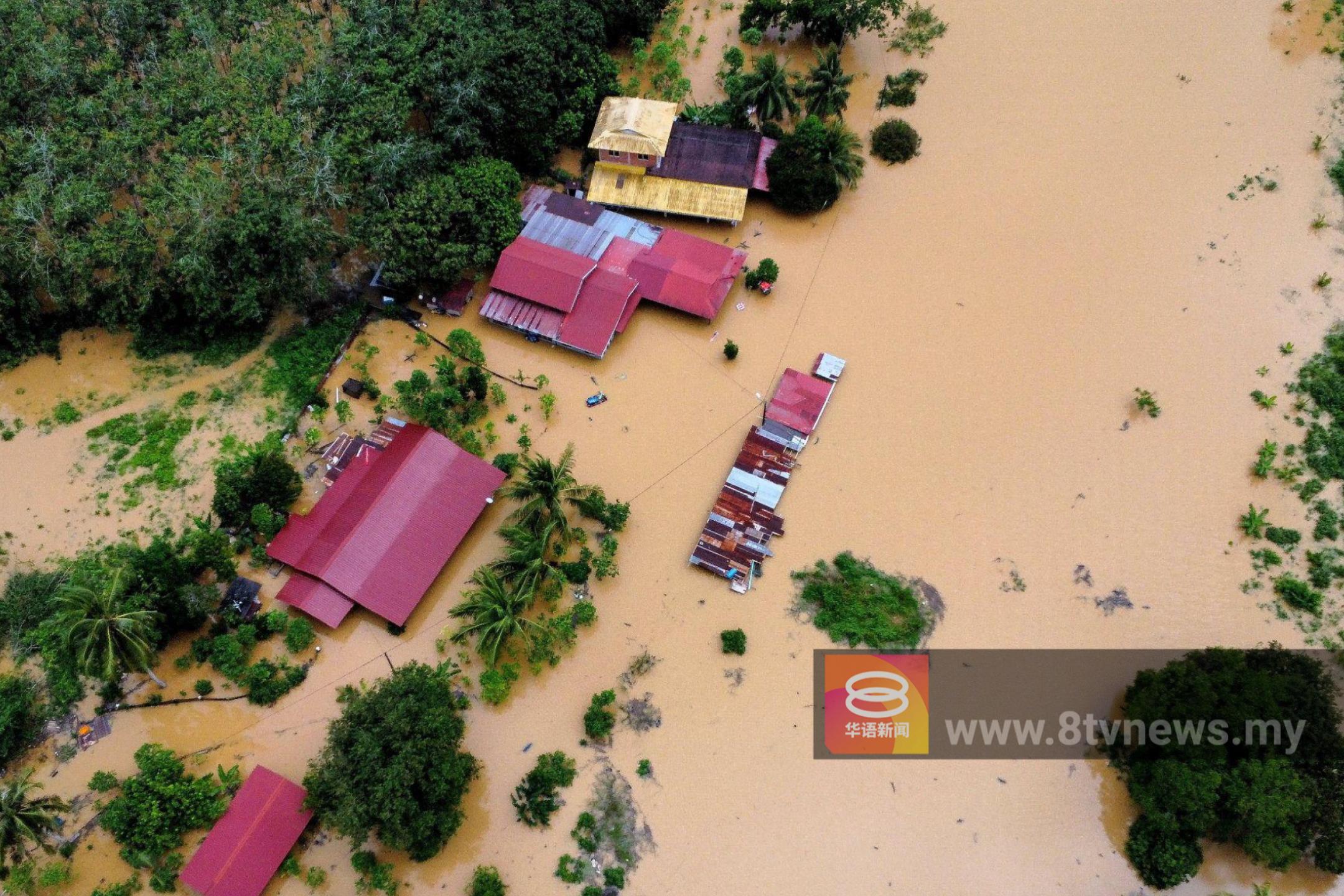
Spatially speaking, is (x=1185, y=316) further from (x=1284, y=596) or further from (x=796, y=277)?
(x=796, y=277)

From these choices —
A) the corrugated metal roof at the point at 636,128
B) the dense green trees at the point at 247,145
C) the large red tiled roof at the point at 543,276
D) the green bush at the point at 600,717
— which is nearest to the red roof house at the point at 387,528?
the green bush at the point at 600,717

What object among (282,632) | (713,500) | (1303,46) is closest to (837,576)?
(713,500)

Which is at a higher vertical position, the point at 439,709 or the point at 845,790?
the point at 845,790

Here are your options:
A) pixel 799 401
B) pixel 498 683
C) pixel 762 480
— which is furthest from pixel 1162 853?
pixel 498 683

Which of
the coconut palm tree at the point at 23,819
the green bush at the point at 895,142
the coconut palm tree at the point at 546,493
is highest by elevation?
the green bush at the point at 895,142

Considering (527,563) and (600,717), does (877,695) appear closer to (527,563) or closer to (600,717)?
(600,717)

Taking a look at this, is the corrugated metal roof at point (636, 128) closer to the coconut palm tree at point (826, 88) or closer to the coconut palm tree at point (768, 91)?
the coconut palm tree at point (768, 91)
